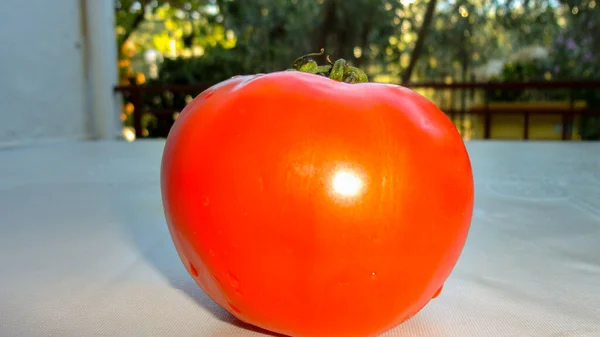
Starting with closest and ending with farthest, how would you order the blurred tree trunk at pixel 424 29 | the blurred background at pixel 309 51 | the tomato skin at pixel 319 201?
the tomato skin at pixel 319 201 < the blurred background at pixel 309 51 < the blurred tree trunk at pixel 424 29

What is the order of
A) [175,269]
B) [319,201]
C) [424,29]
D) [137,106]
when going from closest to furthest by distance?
1. [319,201]
2. [175,269]
3. [137,106]
4. [424,29]

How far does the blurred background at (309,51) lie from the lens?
3141 mm

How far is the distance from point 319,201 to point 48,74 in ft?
10.6

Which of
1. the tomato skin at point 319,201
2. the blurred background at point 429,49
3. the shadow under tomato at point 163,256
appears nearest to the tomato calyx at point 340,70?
the tomato skin at point 319,201

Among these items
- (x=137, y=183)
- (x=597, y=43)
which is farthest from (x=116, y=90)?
(x=597, y=43)

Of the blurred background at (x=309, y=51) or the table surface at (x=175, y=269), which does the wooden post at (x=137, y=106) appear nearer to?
the blurred background at (x=309, y=51)

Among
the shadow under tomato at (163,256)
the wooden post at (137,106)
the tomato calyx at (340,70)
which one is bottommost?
the wooden post at (137,106)

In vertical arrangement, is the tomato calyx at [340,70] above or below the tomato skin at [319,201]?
above

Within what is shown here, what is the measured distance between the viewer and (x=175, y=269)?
2.16 ft

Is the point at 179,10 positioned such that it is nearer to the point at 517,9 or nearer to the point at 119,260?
the point at 517,9

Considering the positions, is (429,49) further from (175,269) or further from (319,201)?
(319,201)

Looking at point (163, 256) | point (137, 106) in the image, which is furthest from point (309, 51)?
point (163, 256)

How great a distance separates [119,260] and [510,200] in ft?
2.66

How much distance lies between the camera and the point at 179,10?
679cm
